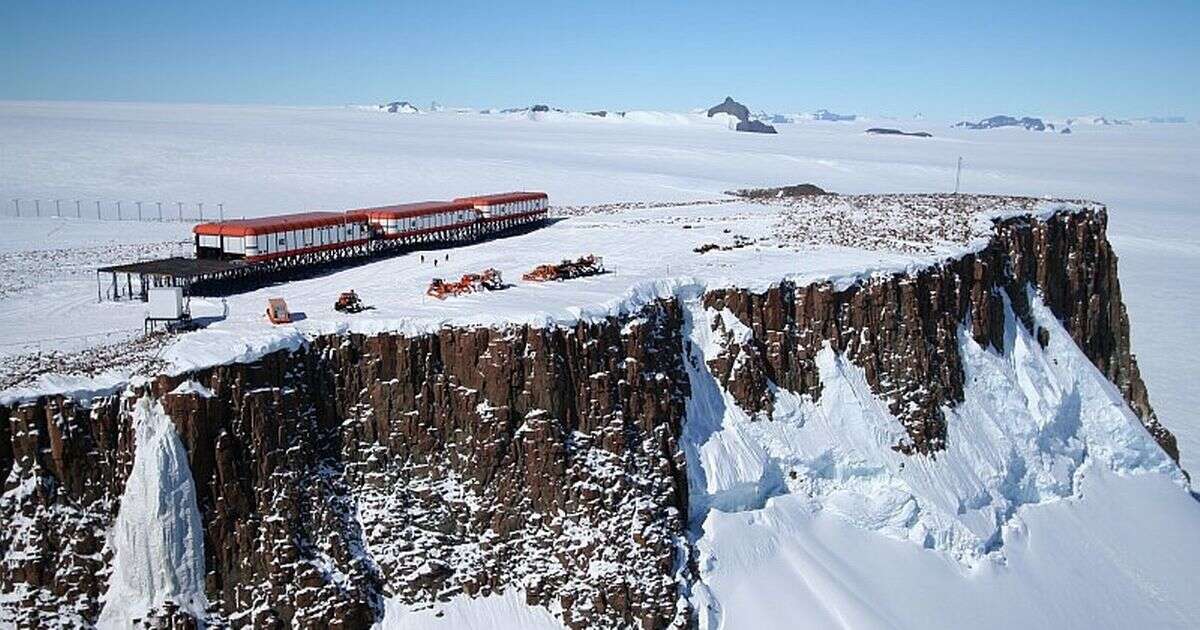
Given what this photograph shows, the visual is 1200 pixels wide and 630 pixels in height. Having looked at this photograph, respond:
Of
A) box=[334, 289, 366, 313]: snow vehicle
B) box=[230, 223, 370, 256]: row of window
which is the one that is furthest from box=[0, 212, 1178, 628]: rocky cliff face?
box=[230, 223, 370, 256]: row of window

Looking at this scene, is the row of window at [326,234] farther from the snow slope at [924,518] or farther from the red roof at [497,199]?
the snow slope at [924,518]

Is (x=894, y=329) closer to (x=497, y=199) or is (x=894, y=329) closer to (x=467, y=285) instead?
(x=467, y=285)

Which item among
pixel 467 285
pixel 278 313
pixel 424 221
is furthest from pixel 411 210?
pixel 278 313

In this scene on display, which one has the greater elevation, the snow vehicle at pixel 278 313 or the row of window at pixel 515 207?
the row of window at pixel 515 207

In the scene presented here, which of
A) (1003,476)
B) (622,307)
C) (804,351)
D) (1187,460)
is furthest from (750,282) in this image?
(1187,460)

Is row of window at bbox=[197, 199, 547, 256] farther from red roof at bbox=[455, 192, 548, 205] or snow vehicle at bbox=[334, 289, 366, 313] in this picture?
snow vehicle at bbox=[334, 289, 366, 313]

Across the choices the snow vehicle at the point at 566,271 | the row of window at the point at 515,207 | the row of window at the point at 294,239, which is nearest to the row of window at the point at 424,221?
the row of window at the point at 294,239

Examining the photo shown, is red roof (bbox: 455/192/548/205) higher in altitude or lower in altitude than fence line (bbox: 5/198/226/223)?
higher
